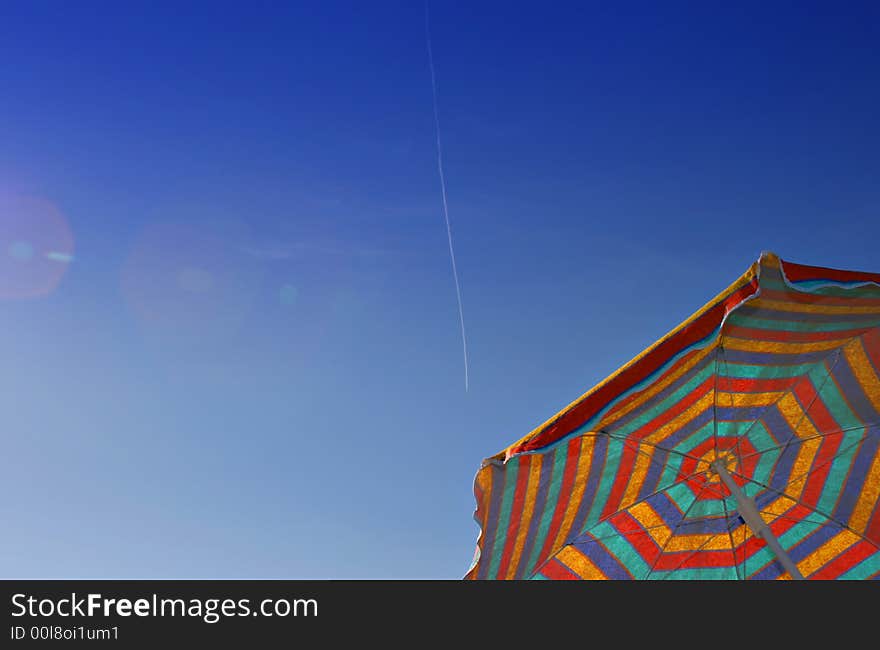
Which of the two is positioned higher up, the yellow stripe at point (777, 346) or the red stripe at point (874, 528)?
the yellow stripe at point (777, 346)

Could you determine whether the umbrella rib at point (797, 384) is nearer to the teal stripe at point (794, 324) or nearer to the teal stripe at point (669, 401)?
the teal stripe at point (794, 324)

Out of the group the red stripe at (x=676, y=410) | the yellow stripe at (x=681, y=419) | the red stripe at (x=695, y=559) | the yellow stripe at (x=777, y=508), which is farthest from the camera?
the red stripe at (x=695, y=559)

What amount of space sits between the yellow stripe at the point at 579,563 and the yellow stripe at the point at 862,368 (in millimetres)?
2179

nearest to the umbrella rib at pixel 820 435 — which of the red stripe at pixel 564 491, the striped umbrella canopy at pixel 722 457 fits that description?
the striped umbrella canopy at pixel 722 457

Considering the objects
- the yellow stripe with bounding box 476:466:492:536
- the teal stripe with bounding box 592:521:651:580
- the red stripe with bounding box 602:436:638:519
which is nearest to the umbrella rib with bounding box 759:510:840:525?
the teal stripe with bounding box 592:521:651:580

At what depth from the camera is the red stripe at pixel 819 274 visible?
12.9 feet

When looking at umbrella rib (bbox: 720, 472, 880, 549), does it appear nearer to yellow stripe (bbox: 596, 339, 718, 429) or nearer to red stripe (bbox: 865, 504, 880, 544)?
red stripe (bbox: 865, 504, 880, 544)

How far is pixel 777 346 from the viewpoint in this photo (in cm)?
447

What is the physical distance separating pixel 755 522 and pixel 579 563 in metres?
1.22
